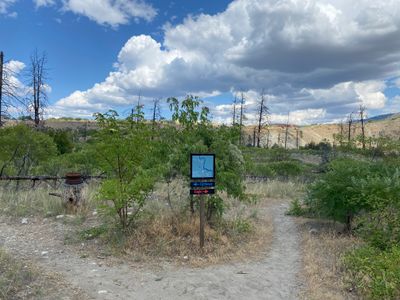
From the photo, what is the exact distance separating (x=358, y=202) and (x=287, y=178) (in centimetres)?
1104

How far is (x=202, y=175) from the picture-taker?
662cm

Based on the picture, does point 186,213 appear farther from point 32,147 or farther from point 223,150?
point 32,147

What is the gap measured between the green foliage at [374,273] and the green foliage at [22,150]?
10203 mm

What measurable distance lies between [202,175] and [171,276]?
5.61ft

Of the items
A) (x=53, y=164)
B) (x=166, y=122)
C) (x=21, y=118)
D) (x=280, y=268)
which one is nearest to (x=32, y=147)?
(x=53, y=164)

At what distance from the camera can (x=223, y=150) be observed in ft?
24.7

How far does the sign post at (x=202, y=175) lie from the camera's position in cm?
656

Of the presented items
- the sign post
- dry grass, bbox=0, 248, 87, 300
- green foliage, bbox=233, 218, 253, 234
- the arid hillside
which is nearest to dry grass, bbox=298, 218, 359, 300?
green foliage, bbox=233, 218, 253, 234

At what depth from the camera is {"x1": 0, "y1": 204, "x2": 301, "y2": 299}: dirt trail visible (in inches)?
202

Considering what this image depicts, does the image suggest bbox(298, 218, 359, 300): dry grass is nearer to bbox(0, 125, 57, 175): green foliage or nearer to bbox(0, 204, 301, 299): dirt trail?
bbox(0, 204, 301, 299): dirt trail

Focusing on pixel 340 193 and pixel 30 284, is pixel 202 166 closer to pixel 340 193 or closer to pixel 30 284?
pixel 30 284

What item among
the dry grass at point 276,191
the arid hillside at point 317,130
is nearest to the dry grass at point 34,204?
the dry grass at point 276,191

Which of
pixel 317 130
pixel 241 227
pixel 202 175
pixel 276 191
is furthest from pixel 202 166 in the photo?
pixel 317 130

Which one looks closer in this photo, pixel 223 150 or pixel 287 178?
pixel 223 150
